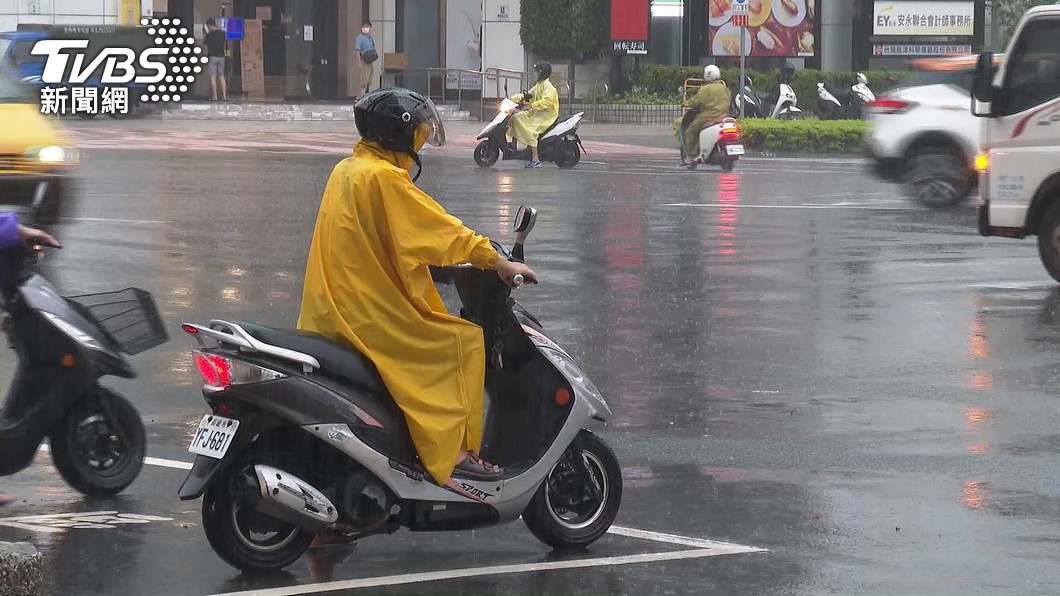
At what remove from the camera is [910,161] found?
66.0 feet

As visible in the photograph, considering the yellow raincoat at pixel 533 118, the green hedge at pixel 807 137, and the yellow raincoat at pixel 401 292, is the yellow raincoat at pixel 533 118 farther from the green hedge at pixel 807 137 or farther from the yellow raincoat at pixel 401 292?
the yellow raincoat at pixel 401 292

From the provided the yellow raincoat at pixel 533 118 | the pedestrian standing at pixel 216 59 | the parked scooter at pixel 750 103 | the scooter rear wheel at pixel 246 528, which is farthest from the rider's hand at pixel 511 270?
the pedestrian standing at pixel 216 59

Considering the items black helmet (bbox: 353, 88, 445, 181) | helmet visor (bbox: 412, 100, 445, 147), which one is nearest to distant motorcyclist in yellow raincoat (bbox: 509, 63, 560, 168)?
helmet visor (bbox: 412, 100, 445, 147)

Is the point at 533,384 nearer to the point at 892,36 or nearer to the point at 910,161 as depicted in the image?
the point at 910,161

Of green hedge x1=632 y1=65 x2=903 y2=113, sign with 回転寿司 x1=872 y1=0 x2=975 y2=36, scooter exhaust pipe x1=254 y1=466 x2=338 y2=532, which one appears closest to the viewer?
scooter exhaust pipe x1=254 y1=466 x2=338 y2=532

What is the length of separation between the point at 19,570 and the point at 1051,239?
9918 millimetres

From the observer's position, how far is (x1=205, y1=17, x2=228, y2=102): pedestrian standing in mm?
35969

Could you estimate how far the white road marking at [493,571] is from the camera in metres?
5.65

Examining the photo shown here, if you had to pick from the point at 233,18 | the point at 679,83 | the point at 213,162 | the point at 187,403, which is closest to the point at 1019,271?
the point at 187,403

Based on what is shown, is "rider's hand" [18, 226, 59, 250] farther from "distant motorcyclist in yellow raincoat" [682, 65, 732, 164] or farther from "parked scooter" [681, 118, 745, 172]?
"distant motorcyclist in yellow raincoat" [682, 65, 732, 164]

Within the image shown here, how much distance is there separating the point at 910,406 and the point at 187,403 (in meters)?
3.80

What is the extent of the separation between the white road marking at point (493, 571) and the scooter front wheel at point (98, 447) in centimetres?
148

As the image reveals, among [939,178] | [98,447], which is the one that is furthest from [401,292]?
[939,178]

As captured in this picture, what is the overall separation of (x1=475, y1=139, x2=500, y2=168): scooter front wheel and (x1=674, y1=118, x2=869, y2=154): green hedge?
20.3 ft
